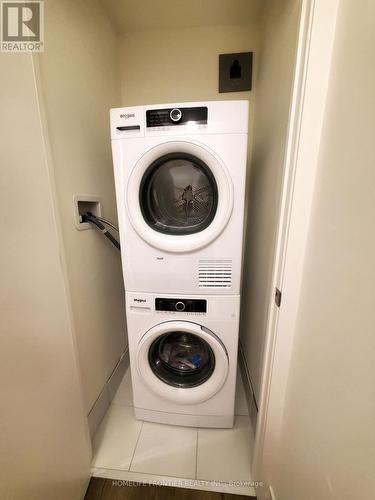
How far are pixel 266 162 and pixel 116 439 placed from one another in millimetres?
1719

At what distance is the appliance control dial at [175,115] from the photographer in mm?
809

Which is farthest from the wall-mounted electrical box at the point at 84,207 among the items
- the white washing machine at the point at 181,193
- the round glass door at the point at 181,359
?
the round glass door at the point at 181,359

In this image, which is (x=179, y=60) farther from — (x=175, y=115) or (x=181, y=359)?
(x=181, y=359)

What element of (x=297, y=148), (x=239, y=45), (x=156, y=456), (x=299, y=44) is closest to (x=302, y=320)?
(x=297, y=148)

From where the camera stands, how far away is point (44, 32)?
739 mm

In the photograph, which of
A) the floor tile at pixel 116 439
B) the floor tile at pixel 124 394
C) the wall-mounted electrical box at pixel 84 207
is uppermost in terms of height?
the wall-mounted electrical box at pixel 84 207

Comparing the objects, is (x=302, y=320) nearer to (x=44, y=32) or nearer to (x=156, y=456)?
(x=156, y=456)

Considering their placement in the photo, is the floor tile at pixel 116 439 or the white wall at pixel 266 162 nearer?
the white wall at pixel 266 162

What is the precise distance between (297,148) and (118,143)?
0.70 m

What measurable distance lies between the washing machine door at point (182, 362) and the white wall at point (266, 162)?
0.24 meters

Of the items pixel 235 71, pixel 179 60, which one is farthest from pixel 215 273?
pixel 179 60

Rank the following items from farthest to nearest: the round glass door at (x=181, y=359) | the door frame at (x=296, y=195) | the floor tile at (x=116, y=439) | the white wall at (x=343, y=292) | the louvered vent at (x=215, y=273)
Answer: the round glass door at (x=181, y=359)
the floor tile at (x=116, y=439)
the louvered vent at (x=215, y=273)
the door frame at (x=296, y=195)
the white wall at (x=343, y=292)

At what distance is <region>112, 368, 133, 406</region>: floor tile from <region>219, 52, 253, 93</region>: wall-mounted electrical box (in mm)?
2175

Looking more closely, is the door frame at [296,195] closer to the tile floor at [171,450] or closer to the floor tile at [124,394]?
the tile floor at [171,450]
